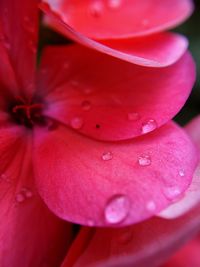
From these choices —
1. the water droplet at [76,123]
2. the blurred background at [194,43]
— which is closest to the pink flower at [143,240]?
the water droplet at [76,123]

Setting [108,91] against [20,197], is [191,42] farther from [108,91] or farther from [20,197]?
[20,197]

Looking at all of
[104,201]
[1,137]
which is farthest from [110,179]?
[1,137]

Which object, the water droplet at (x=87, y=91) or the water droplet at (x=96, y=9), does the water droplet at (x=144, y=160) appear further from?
the water droplet at (x=96, y=9)

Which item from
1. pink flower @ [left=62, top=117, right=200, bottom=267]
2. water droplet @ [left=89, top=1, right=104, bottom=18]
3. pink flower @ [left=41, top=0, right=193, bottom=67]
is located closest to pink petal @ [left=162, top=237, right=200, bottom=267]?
pink flower @ [left=62, top=117, right=200, bottom=267]

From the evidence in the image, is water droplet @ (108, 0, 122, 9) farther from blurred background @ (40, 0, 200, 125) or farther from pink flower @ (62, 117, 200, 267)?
pink flower @ (62, 117, 200, 267)

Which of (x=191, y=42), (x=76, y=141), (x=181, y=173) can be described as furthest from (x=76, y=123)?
(x=191, y=42)

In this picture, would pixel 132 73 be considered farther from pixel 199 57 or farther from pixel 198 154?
pixel 199 57
